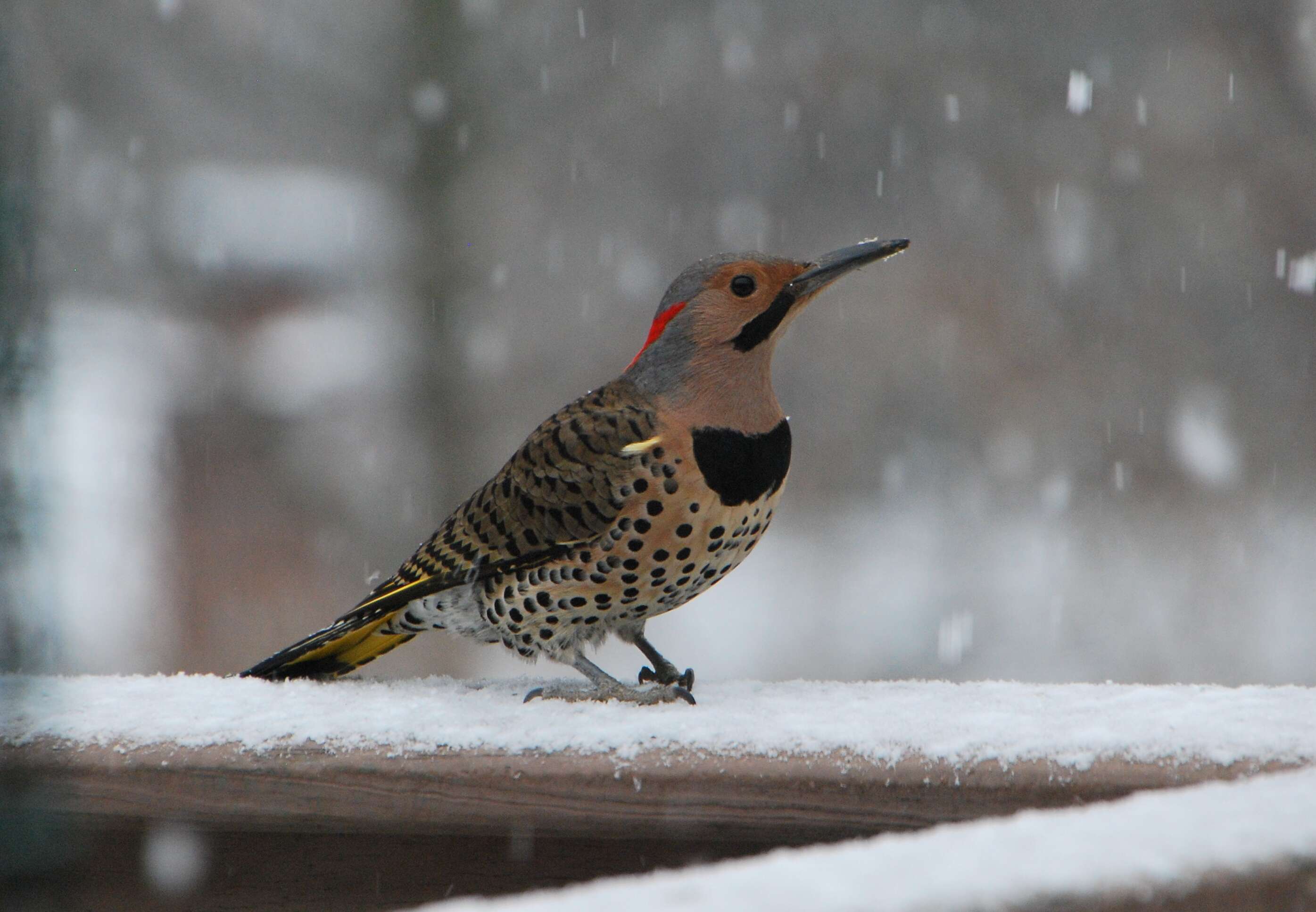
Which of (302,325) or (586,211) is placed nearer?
(302,325)

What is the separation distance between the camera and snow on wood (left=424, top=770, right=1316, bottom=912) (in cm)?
72

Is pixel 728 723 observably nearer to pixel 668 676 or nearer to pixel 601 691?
pixel 601 691

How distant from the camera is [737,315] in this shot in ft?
7.54

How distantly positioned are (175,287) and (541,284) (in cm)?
166

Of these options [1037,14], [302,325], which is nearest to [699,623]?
[302,325]

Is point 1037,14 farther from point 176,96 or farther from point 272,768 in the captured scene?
point 272,768

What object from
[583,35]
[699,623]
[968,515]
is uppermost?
[583,35]

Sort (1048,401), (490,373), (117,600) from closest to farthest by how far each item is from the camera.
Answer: (117,600)
(490,373)
(1048,401)

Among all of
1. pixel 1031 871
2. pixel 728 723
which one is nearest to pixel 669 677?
pixel 728 723

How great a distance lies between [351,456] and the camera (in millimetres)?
5641

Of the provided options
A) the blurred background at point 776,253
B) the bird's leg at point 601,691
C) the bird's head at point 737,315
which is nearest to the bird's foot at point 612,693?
the bird's leg at point 601,691

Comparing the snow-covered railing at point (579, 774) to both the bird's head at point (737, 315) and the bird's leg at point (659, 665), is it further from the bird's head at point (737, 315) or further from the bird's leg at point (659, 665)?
the bird's head at point (737, 315)

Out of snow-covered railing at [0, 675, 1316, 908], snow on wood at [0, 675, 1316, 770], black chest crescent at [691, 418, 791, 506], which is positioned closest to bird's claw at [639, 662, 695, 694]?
snow on wood at [0, 675, 1316, 770]

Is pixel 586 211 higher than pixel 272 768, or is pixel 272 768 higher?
pixel 586 211
